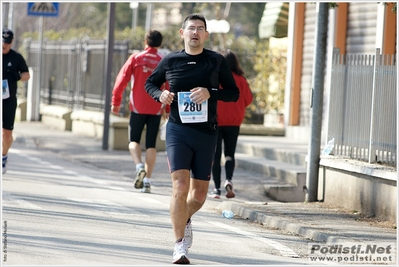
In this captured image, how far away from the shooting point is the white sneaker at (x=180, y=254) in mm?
7656

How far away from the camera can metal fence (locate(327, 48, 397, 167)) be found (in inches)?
431

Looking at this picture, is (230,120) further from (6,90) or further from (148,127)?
(6,90)

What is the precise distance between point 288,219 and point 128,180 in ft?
15.2

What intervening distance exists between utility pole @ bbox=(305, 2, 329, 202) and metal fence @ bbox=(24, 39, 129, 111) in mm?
8854

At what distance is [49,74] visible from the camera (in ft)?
91.7

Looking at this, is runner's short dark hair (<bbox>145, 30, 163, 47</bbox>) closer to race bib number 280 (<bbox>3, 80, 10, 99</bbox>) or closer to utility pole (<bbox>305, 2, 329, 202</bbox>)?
race bib number 280 (<bbox>3, 80, 10, 99</bbox>)

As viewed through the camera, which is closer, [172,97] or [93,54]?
[172,97]

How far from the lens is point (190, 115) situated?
26.0ft

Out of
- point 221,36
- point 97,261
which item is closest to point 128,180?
point 97,261

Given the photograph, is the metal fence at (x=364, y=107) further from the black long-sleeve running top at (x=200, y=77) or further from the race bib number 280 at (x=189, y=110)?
the race bib number 280 at (x=189, y=110)

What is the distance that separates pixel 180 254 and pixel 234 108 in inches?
195

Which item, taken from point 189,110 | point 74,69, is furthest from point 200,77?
point 74,69

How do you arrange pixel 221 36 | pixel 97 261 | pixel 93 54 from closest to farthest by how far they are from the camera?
1. pixel 97 261
2. pixel 93 54
3. pixel 221 36

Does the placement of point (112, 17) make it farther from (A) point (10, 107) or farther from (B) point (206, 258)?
(B) point (206, 258)
